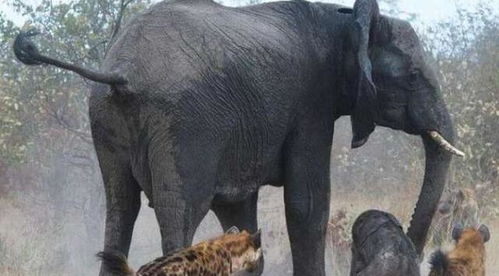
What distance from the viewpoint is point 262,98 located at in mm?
6992

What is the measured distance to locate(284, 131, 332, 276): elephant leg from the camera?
24.3 ft

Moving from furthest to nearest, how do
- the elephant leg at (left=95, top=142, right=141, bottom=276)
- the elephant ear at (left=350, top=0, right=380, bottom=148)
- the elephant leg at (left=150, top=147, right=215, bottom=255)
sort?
the elephant ear at (left=350, top=0, right=380, bottom=148) < the elephant leg at (left=95, top=142, right=141, bottom=276) < the elephant leg at (left=150, top=147, right=215, bottom=255)

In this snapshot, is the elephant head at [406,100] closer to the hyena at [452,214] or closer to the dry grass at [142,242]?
the dry grass at [142,242]

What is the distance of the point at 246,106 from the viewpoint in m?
6.92

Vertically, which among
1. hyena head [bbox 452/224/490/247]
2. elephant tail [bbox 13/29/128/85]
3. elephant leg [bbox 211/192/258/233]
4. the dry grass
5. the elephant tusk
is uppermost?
elephant tail [bbox 13/29/128/85]

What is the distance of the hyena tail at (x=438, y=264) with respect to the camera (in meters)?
7.03

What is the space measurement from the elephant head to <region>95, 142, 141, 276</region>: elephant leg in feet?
4.50

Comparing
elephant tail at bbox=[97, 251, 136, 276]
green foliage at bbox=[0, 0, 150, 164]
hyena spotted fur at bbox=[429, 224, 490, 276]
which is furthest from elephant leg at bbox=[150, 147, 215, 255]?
green foliage at bbox=[0, 0, 150, 164]

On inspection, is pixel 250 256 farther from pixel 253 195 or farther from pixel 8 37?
pixel 8 37

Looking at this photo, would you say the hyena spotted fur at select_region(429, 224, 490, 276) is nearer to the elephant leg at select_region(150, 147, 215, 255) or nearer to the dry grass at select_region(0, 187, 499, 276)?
the elephant leg at select_region(150, 147, 215, 255)

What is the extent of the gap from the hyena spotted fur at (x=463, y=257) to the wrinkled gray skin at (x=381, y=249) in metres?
0.14

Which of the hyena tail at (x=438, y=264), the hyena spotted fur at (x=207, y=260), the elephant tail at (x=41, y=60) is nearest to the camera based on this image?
the hyena spotted fur at (x=207, y=260)

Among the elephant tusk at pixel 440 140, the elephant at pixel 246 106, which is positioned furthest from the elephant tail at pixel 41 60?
the elephant tusk at pixel 440 140

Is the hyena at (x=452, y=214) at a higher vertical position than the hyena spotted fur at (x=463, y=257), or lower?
lower
